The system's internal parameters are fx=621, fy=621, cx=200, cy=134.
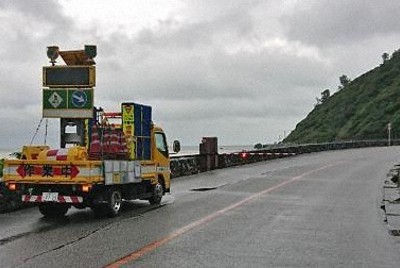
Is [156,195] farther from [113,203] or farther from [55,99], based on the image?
[55,99]

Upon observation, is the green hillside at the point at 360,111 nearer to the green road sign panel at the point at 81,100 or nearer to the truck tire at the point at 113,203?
the green road sign panel at the point at 81,100

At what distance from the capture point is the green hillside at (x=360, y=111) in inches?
4348

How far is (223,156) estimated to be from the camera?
33938 millimetres

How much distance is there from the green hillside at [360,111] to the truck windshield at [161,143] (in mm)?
79065

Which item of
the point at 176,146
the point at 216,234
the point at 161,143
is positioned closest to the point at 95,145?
the point at 161,143

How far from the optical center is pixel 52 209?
1365 cm

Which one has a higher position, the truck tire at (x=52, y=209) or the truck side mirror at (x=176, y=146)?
the truck side mirror at (x=176, y=146)

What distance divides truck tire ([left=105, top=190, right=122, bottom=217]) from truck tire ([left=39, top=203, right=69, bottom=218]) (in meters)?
1.07

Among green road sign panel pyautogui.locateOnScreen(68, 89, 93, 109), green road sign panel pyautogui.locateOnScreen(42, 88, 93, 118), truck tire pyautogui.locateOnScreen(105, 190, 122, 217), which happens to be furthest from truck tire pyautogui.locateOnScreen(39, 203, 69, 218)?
green road sign panel pyautogui.locateOnScreen(68, 89, 93, 109)

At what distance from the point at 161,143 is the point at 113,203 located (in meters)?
3.46

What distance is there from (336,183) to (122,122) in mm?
10007

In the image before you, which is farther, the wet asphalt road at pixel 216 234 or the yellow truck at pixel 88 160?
the yellow truck at pixel 88 160

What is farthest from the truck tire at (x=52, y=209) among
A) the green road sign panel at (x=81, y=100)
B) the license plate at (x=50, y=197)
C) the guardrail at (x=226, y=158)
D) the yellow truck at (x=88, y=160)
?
the guardrail at (x=226, y=158)

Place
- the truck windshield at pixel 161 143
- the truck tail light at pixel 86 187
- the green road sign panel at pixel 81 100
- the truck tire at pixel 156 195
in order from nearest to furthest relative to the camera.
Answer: the truck tail light at pixel 86 187, the green road sign panel at pixel 81 100, the truck tire at pixel 156 195, the truck windshield at pixel 161 143
